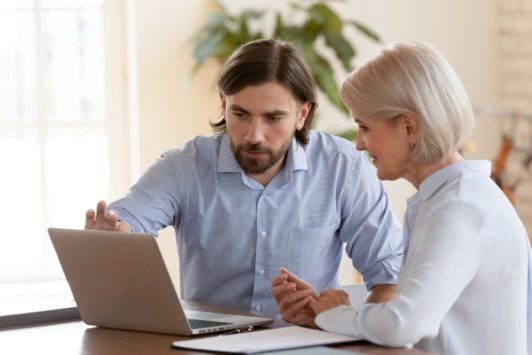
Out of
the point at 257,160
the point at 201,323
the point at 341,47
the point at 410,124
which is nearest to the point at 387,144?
the point at 410,124

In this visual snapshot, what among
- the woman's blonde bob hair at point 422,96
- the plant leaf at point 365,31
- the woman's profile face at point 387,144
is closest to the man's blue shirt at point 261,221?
the woman's profile face at point 387,144

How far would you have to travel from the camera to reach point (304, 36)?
16.0ft

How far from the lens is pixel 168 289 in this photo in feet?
7.39

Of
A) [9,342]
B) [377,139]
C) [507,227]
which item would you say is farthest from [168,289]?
[507,227]

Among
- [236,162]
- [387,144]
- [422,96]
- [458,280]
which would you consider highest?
[422,96]

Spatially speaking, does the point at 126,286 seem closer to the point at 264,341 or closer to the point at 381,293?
the point at 264,341

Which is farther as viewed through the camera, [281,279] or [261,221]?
[261,221]

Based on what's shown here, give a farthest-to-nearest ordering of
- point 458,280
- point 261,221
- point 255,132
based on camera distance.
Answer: point 261,221 → point 255,132 → point 458,280

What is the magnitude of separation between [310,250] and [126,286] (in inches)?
28.4

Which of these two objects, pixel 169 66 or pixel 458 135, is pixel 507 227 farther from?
pixel 169 66

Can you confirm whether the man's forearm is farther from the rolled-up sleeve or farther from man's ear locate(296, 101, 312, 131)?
man's ear locate(296, 101, 312, 131)

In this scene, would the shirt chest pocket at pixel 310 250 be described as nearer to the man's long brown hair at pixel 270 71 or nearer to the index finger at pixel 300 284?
the man's long brown hair at pixel 270 71

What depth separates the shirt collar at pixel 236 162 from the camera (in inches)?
117

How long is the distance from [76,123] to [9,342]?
9.63 feet
